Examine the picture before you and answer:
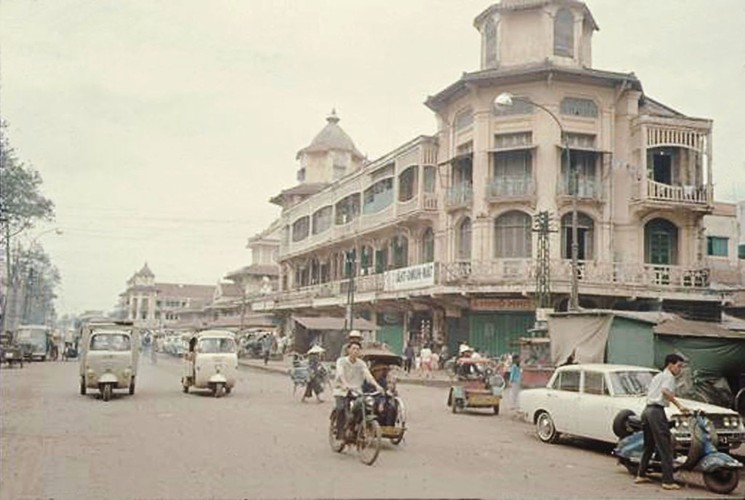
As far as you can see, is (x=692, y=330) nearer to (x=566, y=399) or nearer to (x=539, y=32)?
(x=566, y=399)

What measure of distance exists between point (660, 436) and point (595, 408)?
3.23 metres

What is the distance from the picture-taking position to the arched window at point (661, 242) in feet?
114

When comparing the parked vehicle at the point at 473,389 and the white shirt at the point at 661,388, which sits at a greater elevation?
the white shirt at the point at 661,388

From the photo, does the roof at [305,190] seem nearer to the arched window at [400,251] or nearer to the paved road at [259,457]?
the arched window at [400,251]

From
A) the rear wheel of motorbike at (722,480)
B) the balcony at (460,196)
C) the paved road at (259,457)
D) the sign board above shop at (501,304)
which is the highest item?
the balcony at (460,196)

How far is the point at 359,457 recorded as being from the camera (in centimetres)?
1126

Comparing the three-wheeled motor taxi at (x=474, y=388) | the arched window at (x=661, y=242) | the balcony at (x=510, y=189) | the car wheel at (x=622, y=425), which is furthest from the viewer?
the arched window at (x=661, y=242)

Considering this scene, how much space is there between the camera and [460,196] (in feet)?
117

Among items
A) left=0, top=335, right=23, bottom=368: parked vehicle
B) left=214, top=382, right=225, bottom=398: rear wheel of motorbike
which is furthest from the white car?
left=0, top=335, right=23, bottom=368: parked vehicle

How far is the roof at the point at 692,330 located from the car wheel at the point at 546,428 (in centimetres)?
425

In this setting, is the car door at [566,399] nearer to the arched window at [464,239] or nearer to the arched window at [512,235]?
the arched window at [512,235]

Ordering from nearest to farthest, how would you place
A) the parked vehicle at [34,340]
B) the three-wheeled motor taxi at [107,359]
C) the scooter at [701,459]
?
the scooter at [701,459] < the three-wheeled motor taxi at [107,359] < the parked vehicle at [34,340]

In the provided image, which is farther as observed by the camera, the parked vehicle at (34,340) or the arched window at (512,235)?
the parked vehicle at (34,340)

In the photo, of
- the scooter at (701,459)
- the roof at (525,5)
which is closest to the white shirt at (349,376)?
the scooter at (701,459)
